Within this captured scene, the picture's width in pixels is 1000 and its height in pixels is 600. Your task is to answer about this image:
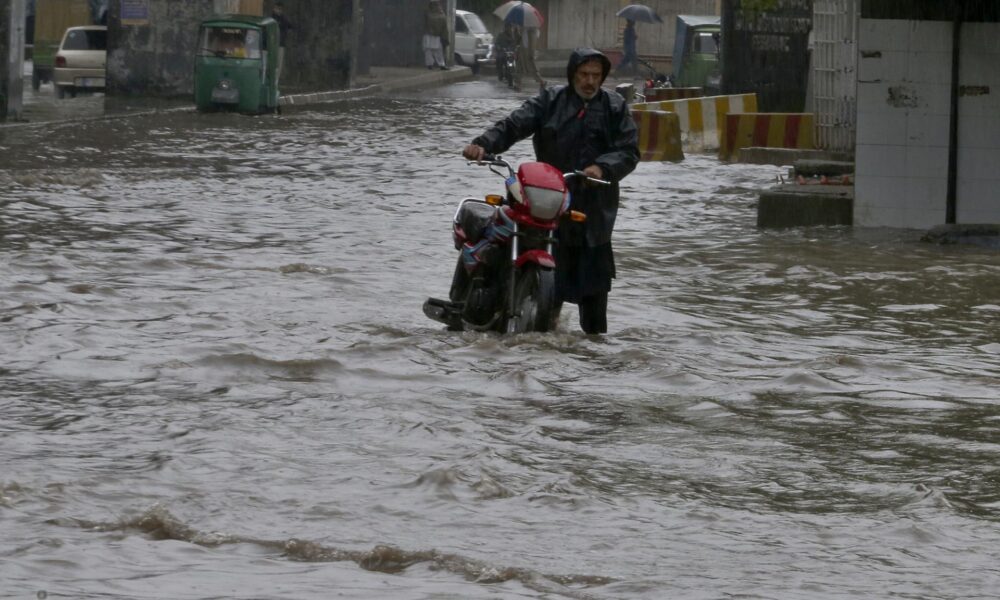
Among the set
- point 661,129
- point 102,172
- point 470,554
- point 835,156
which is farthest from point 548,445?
point 661,129

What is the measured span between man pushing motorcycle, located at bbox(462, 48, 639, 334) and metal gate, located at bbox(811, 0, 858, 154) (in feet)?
36.8

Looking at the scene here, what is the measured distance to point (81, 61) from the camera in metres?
35.8

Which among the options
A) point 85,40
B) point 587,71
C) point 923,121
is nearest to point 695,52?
point 85,40

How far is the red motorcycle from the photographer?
908 cm

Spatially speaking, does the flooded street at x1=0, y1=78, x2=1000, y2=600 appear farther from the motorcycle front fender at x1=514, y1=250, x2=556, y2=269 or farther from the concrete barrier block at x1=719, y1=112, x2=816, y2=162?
the concrete barrier block at x1=719, y1=112, x2=816, y2=162

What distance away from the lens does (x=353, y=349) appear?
9188 mm

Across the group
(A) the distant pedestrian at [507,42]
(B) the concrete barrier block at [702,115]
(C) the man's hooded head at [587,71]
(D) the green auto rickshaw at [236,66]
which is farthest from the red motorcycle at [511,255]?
(A) the distant pedestrian at [507,42]

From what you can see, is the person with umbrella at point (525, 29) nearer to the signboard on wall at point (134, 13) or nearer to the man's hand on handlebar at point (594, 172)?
the signboard on wall at point (134, 13)

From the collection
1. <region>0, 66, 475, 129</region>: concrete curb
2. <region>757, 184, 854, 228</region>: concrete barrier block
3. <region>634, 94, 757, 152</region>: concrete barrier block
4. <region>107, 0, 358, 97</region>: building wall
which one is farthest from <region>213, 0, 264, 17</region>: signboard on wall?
<region>757, 184, 854, 228</region>: concrete barrier block

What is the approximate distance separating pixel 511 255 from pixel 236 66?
21711 mm

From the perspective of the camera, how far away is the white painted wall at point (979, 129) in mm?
15430

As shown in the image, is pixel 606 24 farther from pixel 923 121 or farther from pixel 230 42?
pixel 923 121

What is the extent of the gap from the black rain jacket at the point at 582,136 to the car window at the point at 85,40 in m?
28.0

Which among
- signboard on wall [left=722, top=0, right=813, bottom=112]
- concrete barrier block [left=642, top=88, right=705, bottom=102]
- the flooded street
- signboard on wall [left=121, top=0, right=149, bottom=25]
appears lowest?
the flooded street
